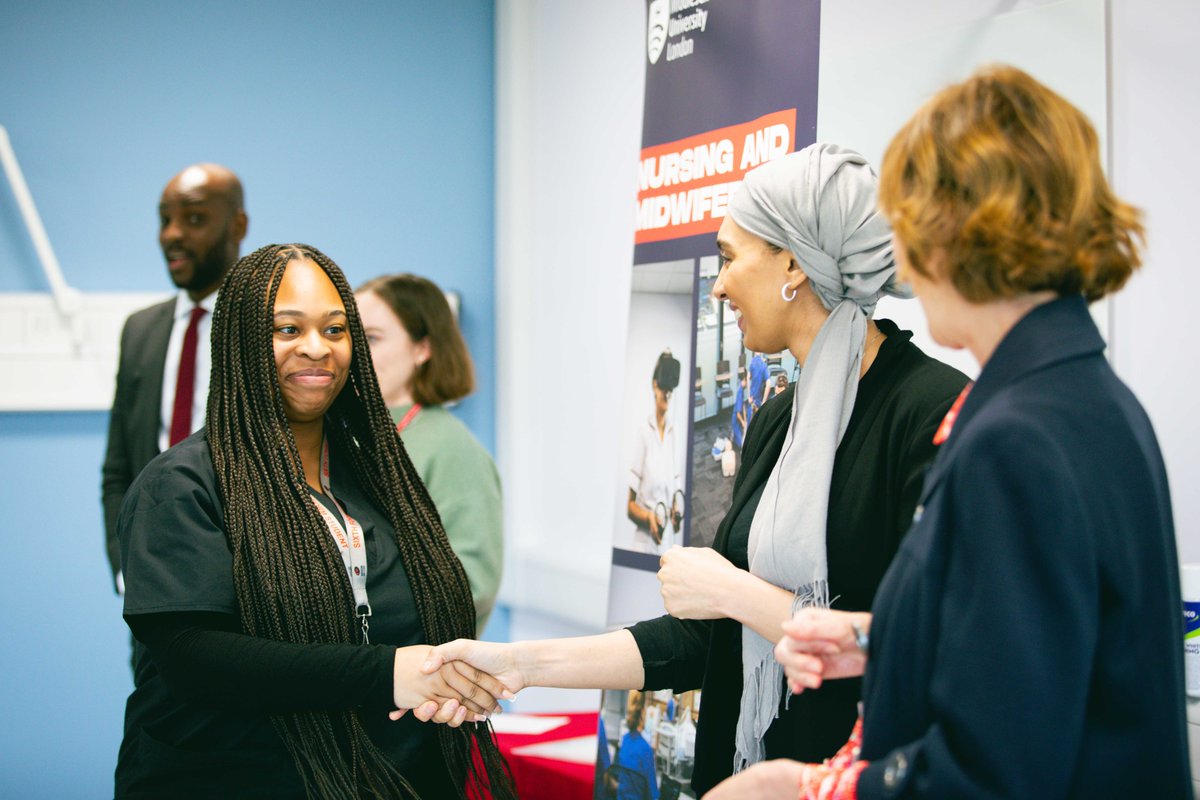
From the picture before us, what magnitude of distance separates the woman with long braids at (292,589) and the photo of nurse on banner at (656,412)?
63cm

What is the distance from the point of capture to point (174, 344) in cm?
337

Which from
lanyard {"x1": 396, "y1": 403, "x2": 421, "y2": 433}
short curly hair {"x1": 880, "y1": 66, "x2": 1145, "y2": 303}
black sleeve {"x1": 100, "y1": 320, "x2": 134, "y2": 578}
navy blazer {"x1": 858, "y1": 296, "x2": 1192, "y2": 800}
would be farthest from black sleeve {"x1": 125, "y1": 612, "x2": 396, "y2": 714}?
black sleeve {"x1": 100, "y1": 320, "x2": 134, "y2": 578}

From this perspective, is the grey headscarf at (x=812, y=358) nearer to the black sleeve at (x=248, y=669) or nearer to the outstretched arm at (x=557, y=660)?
the outstretched arm at (x=557, y=660)

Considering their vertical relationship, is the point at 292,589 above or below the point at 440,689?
above

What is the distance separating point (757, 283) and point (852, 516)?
390mm

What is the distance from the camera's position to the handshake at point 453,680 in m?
1.68

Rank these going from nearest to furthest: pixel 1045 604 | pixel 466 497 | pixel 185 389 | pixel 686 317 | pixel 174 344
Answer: pixel 1045 604 → pixel 686 317 → pixel 466 497 → pixel 185 389 → pixel 174 344

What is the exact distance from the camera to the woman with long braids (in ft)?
5.26

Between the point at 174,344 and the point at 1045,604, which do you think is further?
the point at 174,344

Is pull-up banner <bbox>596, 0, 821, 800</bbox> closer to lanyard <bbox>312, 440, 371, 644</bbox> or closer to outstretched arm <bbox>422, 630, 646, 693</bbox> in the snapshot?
outstretched arm <bbox>422, 630, 646, 693</bbox>

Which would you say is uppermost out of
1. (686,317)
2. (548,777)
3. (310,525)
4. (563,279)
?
(563,279)

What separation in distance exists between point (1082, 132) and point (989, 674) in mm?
500

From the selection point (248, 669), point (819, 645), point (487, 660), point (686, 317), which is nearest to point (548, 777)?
point (487, 660)

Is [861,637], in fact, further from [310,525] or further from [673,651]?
[310,525]
